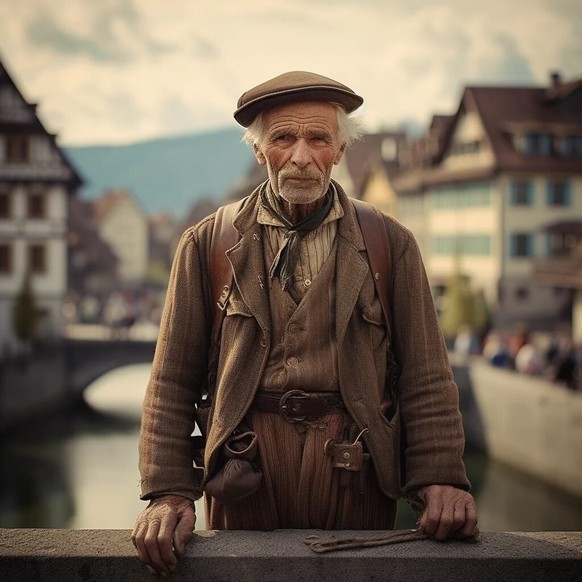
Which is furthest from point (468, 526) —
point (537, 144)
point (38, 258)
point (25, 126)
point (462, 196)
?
point (462, 196)

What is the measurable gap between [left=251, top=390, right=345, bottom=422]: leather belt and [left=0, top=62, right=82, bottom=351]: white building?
33.0m

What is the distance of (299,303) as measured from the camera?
2.99 metres

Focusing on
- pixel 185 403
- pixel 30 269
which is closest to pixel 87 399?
pixel 30 269

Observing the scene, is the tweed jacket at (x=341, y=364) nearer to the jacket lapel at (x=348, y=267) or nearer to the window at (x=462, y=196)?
the jacket lapel at (x=348, y=267)

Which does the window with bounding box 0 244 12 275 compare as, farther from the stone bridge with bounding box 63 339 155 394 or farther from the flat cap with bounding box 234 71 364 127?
the flat cap with bounding box 234 71 364 127

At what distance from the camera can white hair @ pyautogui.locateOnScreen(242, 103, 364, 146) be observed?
9.87ft

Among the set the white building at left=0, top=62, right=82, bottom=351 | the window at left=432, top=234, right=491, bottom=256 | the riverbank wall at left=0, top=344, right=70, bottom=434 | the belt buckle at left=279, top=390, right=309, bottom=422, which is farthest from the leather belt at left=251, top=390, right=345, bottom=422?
the window at left=432, top=234, right=491, bottom=256

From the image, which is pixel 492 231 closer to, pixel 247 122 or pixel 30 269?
pixel 30 269

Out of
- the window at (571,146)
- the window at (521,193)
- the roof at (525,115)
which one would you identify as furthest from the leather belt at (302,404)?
the window at (571,146)

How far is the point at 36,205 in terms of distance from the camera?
36.6 metres

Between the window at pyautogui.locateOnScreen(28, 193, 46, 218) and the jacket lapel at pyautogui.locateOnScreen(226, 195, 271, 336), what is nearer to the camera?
the jacket lapel at pyautogui.locateOnScreen(226, 195, 271, 336)

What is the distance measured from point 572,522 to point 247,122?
54.0 feet

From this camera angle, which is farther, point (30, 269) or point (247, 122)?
point (30, 269)

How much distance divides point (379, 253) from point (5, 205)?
1361 inches
